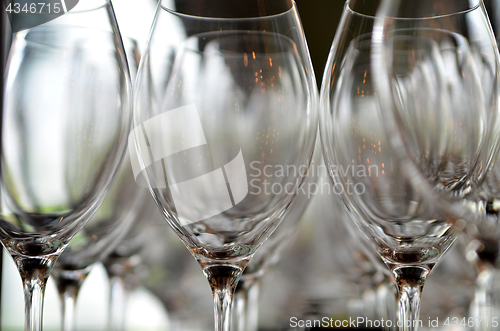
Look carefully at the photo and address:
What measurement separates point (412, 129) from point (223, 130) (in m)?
0.13

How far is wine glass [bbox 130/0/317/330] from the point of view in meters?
0.33

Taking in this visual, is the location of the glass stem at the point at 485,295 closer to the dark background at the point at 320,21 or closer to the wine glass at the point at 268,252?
the wine glass at the point at 268,252

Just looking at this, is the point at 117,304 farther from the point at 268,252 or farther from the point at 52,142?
the point at 52,142

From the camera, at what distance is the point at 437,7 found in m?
0.37

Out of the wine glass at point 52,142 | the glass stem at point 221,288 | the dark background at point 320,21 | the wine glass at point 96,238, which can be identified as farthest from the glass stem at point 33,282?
the dark background at point 320,21

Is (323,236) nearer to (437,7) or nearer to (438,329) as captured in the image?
(438,329)

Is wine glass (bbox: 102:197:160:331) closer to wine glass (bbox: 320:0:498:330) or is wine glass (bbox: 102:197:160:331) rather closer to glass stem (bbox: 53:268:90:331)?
glass stem (bbox: 53:268:90:331)

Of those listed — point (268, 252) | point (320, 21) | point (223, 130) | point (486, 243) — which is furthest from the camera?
point (320, 21)

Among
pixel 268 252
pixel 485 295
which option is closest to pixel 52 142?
pixel 268 252

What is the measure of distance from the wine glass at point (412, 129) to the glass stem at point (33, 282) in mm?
209

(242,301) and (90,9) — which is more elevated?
(90,9)

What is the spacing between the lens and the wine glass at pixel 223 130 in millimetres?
326

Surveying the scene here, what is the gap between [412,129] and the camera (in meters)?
0.35

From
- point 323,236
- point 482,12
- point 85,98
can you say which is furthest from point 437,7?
point 323,236
